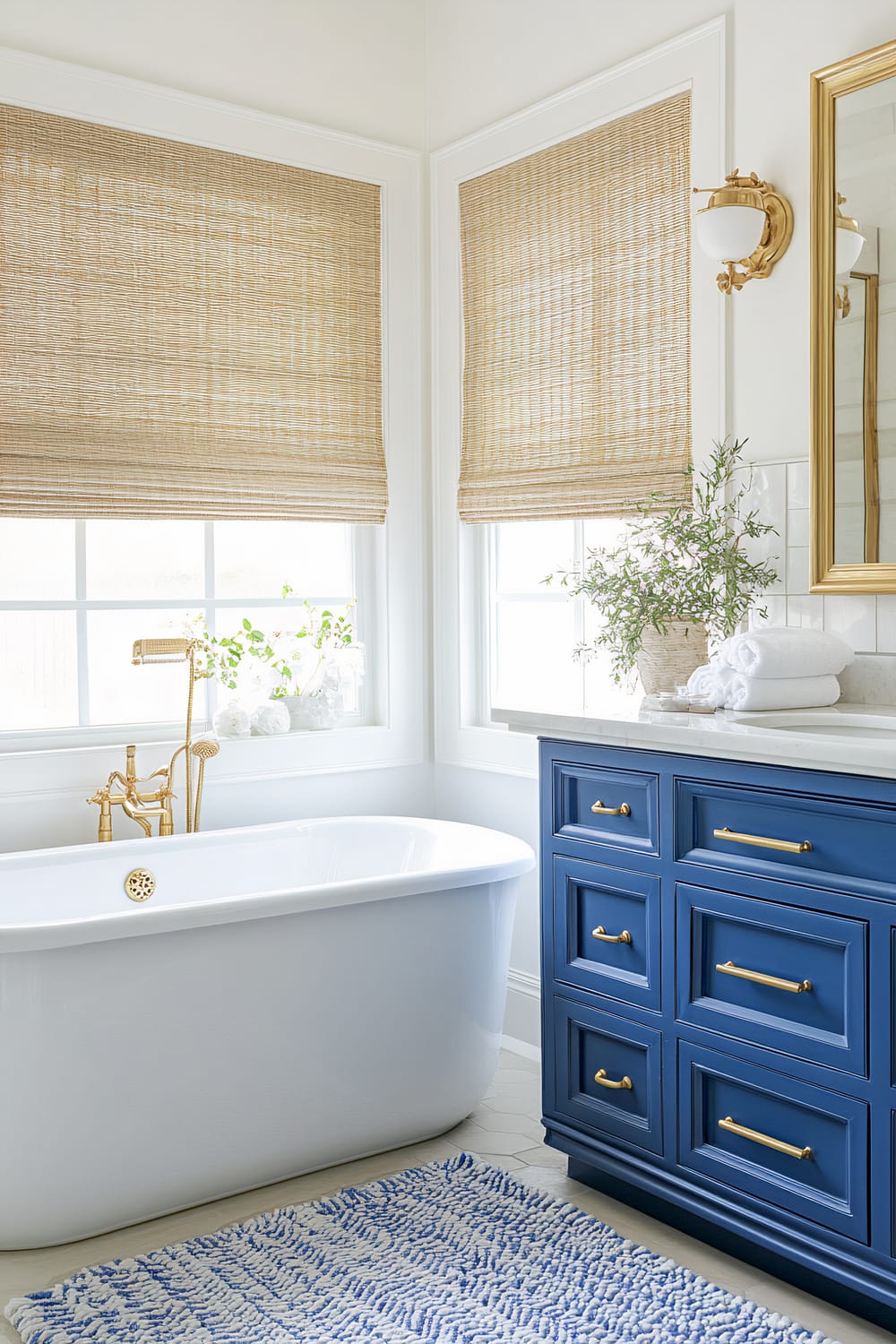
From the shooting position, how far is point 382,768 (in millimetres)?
3637

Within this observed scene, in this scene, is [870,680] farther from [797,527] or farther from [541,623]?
[541,623]

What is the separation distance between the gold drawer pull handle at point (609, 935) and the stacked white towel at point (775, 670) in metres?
0.47

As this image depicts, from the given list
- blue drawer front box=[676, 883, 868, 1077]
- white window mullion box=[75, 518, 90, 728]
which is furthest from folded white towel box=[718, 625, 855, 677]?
white window mullion box=[75, 518, 90, 728]

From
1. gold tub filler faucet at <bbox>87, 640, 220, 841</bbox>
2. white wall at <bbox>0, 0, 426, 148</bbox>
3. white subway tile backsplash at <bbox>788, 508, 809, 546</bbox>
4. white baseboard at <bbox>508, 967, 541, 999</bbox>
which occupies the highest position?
white wall at <bbox>0, 0, 426, 148</bbox>

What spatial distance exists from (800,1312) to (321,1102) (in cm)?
98

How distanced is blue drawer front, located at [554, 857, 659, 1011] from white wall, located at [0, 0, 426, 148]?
2.28m

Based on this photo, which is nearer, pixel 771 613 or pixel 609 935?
pixel 609 935

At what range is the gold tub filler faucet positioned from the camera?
9.84 feet

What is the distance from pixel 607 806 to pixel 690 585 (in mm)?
532

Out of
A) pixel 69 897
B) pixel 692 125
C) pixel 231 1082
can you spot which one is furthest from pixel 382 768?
pixel 692 125

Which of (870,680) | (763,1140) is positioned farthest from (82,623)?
(763,1140)

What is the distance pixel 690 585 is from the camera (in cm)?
256

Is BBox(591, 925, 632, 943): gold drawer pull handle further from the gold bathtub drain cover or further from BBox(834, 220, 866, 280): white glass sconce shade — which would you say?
BBox(834, 220, 866, 280): white glass sconce shade

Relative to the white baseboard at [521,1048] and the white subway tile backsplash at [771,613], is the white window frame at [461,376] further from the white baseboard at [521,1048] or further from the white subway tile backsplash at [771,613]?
the white baseboard at [521,1048]
